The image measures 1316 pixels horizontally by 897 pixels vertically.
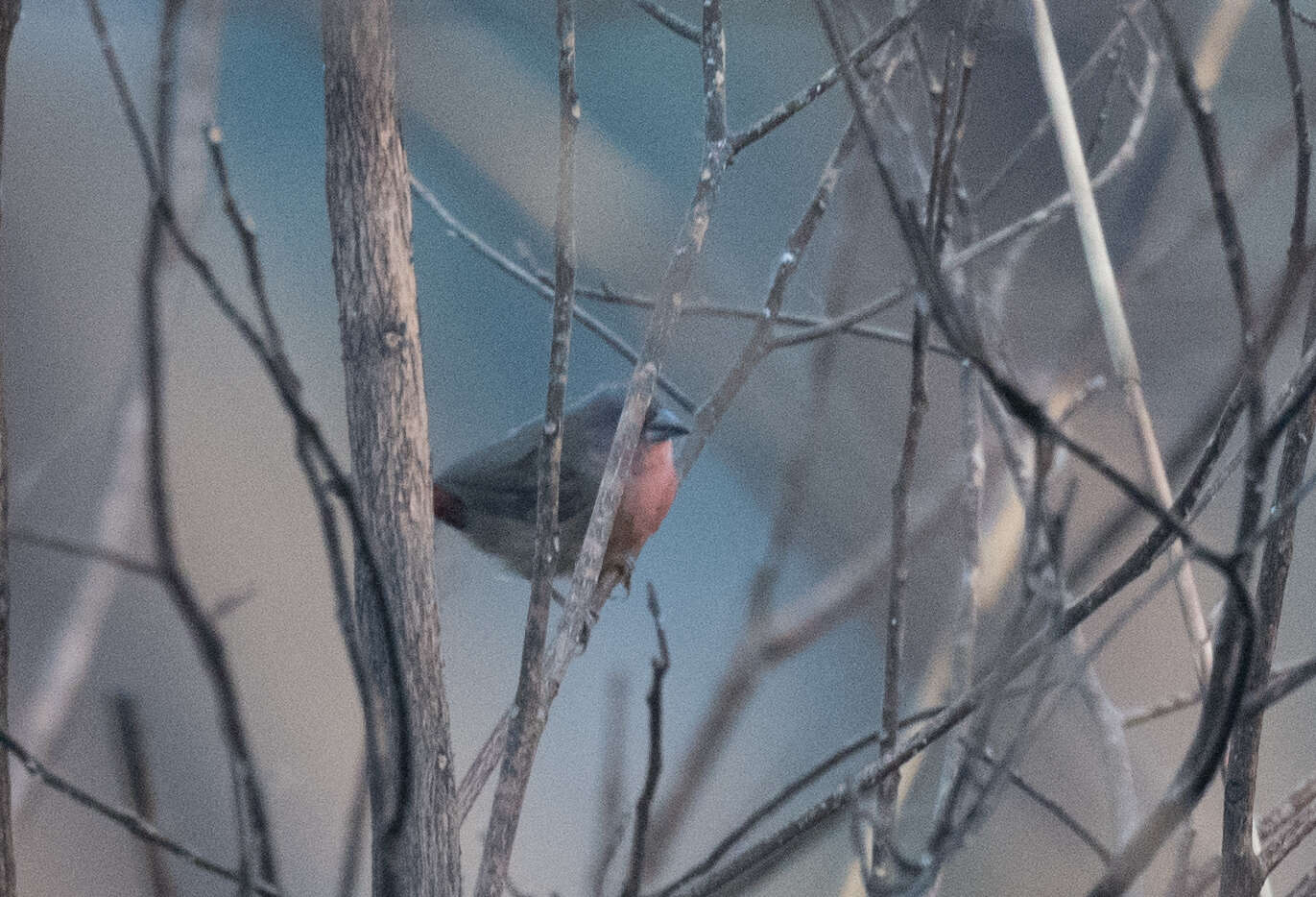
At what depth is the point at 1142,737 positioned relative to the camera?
1.29 m

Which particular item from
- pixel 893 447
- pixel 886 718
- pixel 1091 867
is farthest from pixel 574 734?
pixel 886 718

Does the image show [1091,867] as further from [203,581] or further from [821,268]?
[203,581]

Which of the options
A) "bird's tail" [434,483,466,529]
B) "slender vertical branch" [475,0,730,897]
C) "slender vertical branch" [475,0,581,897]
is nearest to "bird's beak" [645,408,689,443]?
"bird's tail" [434,483,466,529]

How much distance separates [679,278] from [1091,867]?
1.04 m

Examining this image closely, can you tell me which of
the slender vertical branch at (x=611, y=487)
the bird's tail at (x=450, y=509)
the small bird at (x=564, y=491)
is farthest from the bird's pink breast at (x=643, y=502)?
the slender vertical branch at (x=611, y=487)

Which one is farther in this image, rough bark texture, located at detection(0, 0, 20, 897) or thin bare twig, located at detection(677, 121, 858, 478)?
thin bare twig, located at detection(677, 121, 858, 478)

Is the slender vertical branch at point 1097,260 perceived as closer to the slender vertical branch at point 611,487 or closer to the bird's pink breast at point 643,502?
the slender vertical branch at point 611,487

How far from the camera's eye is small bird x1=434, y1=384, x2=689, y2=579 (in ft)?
3.69

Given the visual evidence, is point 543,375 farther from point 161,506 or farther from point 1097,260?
point 161,506

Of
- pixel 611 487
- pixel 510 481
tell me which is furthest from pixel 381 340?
pixel 510 481

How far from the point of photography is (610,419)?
3.95ft

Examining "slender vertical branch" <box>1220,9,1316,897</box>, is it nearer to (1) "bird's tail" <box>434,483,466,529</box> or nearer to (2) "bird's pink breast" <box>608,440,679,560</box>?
(2) "bird's pink breast" <box>608,440,679,560</box>

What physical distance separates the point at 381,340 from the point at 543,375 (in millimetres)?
651

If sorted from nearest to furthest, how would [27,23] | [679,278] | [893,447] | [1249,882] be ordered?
[1249,882], [679,278], [27,23], [893,447]
